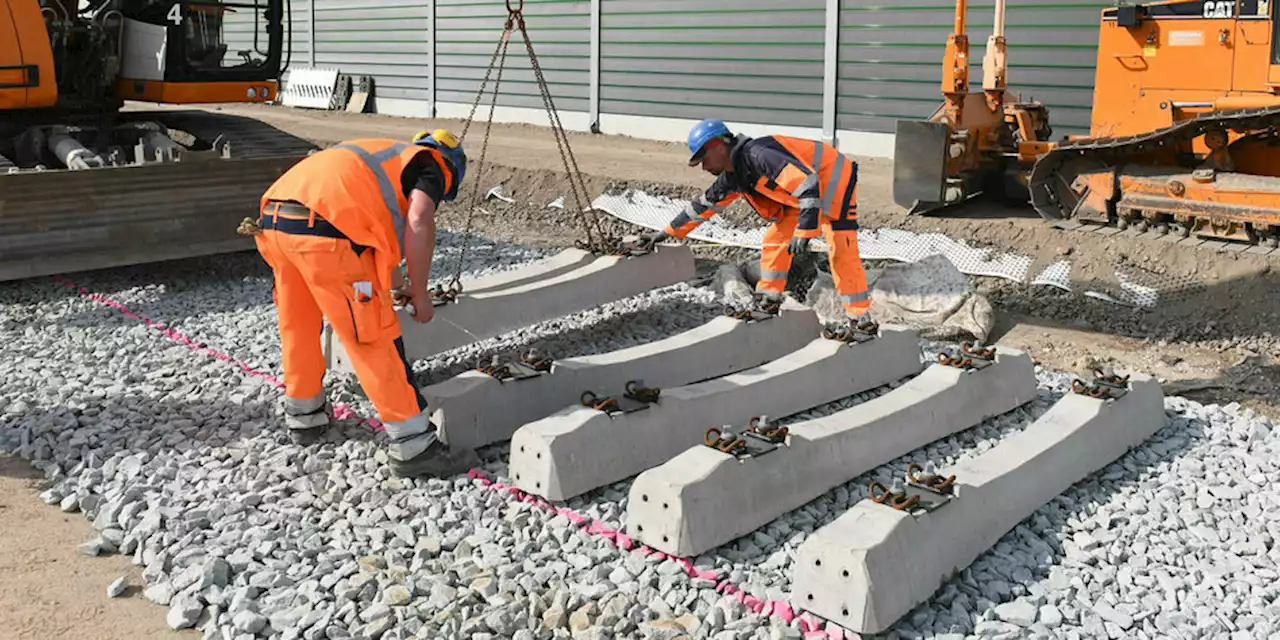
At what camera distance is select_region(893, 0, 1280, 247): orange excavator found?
329 inches

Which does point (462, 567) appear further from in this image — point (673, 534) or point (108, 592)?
point (108, 592)

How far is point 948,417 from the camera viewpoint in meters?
5.25

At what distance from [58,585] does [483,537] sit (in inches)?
57.9

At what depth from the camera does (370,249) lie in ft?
14.9

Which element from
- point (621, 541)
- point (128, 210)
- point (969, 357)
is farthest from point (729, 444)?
point (128, 210)

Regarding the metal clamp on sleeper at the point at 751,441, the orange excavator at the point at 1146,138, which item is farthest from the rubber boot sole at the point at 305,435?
the orange excavator at the point at 1146,138

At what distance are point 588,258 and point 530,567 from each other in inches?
149

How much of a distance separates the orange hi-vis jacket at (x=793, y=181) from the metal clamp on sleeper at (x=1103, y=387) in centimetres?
171

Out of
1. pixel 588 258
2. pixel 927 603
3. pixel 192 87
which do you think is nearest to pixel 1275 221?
pixel 588 258

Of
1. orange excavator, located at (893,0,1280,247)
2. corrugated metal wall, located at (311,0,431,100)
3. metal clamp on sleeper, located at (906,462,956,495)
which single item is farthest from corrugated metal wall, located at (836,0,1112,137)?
corrugated metal wall, located at (311,0,431,100)

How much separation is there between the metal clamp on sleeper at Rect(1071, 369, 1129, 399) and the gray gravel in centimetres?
30

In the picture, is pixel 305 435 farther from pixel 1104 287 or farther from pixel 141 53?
pixel 1104 287

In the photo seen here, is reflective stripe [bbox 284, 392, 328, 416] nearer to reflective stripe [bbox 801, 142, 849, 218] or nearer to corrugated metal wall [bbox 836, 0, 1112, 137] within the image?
reflective stripe [bbox 801, 142, 849, 218]

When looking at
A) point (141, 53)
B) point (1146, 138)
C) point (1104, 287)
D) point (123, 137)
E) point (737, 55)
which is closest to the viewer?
point (1104, 287)
